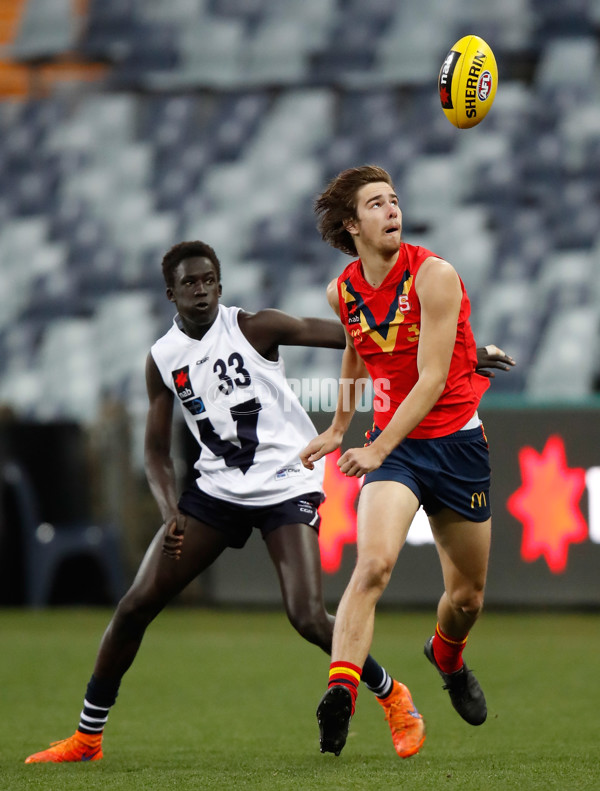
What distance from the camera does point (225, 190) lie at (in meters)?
14.6

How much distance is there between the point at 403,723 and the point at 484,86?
8.75ft

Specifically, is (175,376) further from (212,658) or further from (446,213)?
(446,213)

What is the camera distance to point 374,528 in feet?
14.3

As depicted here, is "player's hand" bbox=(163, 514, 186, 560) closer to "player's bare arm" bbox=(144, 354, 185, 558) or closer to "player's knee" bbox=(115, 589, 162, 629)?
"player's bare arm" bbox=(144, 354, 185, 558)

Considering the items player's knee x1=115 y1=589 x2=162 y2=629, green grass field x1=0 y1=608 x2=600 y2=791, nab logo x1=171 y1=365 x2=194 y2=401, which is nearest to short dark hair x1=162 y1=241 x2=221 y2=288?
nab logo x1=171 y1=365 x2=194 y2=401

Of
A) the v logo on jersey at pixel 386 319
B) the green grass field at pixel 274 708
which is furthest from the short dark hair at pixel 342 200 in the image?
the green grass field at pixel 274 708

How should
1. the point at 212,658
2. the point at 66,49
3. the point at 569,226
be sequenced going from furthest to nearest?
the point at 66,49, the point at 569,226, the point at 212,658

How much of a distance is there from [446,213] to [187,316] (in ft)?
28.5

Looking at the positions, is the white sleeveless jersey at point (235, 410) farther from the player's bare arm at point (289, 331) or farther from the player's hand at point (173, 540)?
the player's hand at point (173, 540)

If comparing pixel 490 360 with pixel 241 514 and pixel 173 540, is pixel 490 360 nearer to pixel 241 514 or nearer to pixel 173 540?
pixel 241 514

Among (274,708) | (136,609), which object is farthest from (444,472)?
(274,708)

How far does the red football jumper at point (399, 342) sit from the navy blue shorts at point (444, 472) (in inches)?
2.0

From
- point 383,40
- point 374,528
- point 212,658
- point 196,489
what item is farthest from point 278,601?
point 383,40

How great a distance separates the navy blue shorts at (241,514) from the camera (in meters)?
4.97
